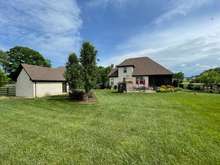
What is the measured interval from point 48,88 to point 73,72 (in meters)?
8.68

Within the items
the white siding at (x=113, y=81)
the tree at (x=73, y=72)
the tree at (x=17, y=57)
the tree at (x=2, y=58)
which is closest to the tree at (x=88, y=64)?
the tree at (x=73, y=72)

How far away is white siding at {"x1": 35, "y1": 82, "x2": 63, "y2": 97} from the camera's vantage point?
2038 centimetres

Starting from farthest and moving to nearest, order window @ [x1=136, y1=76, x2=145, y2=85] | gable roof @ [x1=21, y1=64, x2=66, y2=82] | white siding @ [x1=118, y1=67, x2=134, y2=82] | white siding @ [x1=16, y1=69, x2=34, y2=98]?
white siding @ [x1=118, y1=67, x2=134, y2=82] → window @ [x1=136, y1=76, x2=145, y2=85] → gable roof @ [x1=21, y1=64, x2=66, y2=82] → white siding @ [x1=16, y1=69, x2=34, y2=98]

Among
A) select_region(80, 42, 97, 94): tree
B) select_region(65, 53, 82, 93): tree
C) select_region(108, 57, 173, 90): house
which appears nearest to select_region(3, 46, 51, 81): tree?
select_region(108, 57, 173, 90): house

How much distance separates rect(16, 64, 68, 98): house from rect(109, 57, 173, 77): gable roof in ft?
46.3

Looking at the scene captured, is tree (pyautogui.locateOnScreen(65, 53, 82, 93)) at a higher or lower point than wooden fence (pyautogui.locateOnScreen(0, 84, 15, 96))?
higher

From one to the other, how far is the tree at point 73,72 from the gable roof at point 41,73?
6694mm

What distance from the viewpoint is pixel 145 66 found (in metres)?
31.5

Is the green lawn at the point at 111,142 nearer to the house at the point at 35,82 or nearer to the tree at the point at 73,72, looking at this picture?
the tree at the point at 73,72

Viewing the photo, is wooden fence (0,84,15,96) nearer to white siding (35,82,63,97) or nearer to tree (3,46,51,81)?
white siding (35,82,63,97)

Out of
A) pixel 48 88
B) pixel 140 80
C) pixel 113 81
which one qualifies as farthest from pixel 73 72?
pixel 113 81

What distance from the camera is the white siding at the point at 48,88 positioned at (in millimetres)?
20375

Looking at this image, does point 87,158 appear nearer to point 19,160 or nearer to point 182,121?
point 19,160

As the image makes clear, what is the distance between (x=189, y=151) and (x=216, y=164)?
2.35 ft
